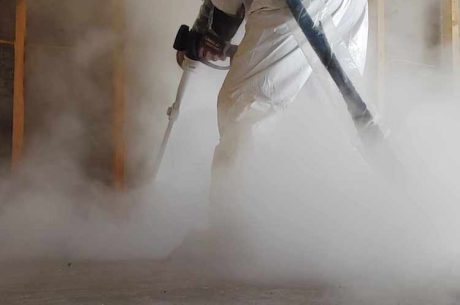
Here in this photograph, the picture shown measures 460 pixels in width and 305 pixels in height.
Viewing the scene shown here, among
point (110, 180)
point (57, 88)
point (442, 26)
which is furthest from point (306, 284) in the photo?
point (442, 26)

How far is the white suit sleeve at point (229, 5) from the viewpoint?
4.30 feet

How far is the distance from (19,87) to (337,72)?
114 cm

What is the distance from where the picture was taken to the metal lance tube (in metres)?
1.12

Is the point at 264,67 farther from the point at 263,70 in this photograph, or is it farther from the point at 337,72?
the point at 337,72

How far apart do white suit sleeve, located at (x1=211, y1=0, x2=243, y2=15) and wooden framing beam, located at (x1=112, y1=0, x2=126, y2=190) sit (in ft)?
2.32

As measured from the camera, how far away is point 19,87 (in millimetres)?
1899

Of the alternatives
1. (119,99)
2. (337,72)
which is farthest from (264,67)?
(119,99)

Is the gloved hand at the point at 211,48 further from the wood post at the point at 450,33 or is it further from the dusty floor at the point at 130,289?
the wood post at the point at 450,33

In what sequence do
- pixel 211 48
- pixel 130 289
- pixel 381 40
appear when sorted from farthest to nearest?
pixel 381 40 < pixel 211 48 < pixel 130 289

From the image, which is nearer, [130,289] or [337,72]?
[130,289]

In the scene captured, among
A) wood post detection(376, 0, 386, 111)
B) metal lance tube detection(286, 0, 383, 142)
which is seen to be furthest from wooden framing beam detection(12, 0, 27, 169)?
wood post detection(376, 0, 386, 111)

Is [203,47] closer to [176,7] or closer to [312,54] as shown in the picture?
[312,54]

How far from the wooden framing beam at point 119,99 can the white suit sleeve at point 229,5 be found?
708 mm

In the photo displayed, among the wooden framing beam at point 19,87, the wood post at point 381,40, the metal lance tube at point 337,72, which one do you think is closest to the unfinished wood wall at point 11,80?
the wooden framing beam at point 19,87
